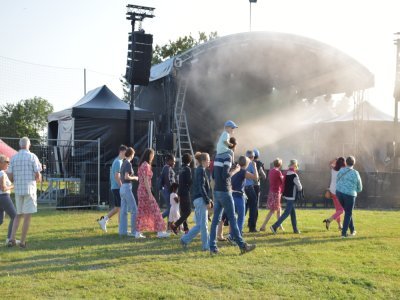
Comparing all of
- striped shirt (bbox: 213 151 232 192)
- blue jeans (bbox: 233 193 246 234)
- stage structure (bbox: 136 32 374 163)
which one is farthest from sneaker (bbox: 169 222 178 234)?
stage structure (bbox: 136 32 374 163)

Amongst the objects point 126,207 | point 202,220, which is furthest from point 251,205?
point 202,220

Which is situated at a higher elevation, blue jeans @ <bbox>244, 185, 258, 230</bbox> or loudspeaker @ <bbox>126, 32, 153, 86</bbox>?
loudspeaker @ <bbox>126, 32, 153, 86</bbox>

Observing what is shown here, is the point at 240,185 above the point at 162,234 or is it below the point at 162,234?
above

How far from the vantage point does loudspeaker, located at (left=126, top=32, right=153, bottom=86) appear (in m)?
16.4

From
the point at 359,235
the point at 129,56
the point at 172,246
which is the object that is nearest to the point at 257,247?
the point at 172,246

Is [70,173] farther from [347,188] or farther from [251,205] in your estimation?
[347,188]

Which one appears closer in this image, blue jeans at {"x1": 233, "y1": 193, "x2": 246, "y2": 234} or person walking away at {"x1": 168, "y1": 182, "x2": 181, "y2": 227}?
blue jeans at {"x1": 233, "y1": 193, "x2": 246, "y2": 234}

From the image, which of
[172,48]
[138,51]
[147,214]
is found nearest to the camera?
[147,214]

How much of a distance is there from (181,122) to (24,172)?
1264cm

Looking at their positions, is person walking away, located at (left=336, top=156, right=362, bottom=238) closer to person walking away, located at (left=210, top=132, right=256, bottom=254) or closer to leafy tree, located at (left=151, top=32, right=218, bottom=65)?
person walking away, located at (left=210, top=132, right=256, bottom=254)

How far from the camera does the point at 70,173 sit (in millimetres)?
18219

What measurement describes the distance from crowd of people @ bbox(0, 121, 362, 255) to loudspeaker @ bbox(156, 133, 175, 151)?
5.63m

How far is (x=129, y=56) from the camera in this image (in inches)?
652

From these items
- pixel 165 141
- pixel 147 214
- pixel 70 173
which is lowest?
pixel 147 214
